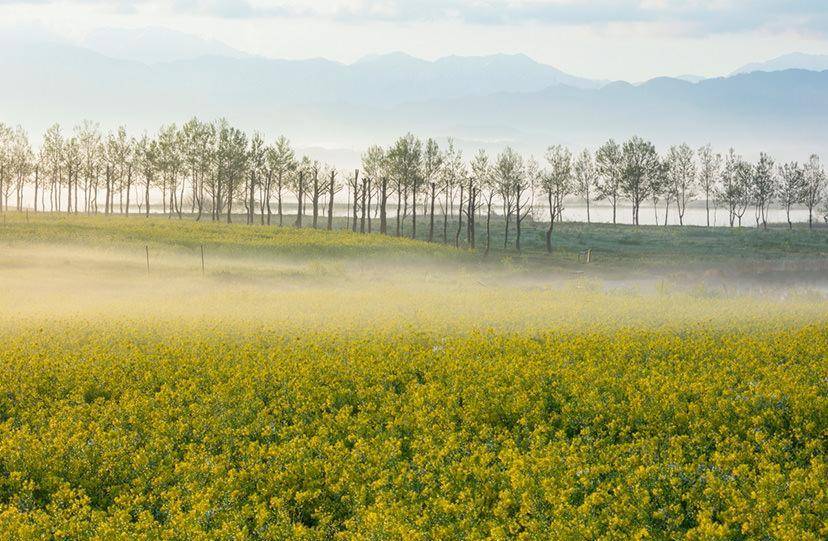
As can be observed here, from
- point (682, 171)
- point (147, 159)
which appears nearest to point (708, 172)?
point (682, 171)

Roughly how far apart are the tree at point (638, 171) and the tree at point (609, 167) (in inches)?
49.7

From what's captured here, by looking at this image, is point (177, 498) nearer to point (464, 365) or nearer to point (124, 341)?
point (464, 365)

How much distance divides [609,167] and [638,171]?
6.70 meters

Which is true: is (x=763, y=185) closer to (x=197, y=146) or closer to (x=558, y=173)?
(x=558, y=173)

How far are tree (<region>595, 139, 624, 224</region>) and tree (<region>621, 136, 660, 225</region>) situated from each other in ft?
4.14

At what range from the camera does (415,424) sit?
18.2 meters

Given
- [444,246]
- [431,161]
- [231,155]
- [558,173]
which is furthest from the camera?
[558,173]

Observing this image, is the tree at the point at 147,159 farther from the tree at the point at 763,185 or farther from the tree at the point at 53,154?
the tree at the point at 763,185

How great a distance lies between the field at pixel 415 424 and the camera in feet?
45.0

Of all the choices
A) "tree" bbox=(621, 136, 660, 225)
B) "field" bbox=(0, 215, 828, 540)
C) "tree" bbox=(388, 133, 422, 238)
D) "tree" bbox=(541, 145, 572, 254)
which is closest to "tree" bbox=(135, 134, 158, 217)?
"tree" bbox=(388, 133, 422, 238)

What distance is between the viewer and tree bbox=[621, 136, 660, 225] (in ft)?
502

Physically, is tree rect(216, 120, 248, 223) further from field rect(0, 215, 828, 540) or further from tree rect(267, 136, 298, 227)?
field rect(0, 215, 828, 540)

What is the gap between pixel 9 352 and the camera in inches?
989

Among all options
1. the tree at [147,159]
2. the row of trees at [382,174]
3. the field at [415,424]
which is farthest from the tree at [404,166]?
the field at [415,424]
